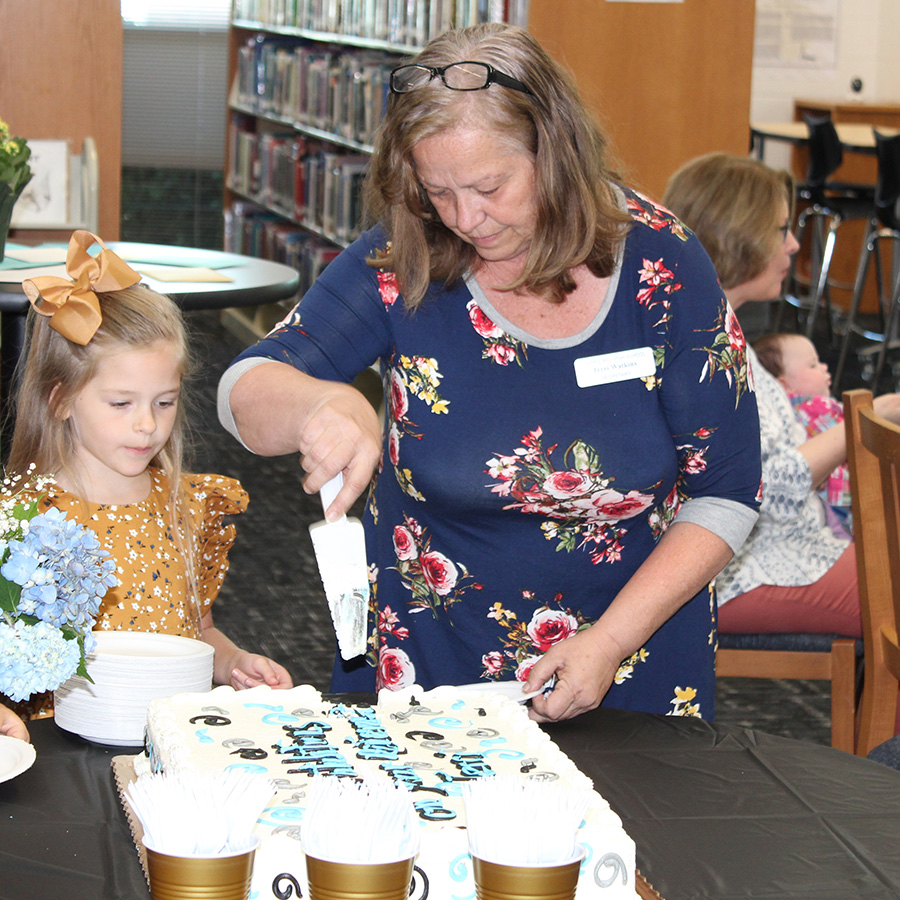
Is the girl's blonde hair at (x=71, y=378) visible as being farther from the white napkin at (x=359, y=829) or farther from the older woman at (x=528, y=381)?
the white napkin at (x=359, y=829)

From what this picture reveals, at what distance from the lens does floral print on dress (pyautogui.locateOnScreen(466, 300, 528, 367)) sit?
1.66m

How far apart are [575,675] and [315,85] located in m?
5.92

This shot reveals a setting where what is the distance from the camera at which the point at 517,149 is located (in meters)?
1.53

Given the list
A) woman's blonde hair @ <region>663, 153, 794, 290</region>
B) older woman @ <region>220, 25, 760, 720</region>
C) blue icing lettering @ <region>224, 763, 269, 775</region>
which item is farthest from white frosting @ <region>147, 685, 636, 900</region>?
woman's blonde hair @ <region>663, 153, 794, 290</region>

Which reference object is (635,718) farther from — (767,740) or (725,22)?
(725,22)

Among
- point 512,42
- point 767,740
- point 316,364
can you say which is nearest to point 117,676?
point 316,364

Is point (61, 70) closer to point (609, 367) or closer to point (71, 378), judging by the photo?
point (71, 378)

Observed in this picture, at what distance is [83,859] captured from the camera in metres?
1.08

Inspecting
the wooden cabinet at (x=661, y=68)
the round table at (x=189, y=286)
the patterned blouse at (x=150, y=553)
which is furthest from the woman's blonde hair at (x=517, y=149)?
the wooden cabinet at (x=661, y=68)

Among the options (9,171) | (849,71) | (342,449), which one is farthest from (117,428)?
(849,71)

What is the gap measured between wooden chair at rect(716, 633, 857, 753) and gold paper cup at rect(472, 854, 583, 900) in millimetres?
1816

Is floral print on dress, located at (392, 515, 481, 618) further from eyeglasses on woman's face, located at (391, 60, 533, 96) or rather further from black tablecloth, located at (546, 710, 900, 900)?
eyeglasses on woman's face, located at (391, 60, 533, 96)

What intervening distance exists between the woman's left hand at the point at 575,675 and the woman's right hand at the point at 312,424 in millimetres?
336

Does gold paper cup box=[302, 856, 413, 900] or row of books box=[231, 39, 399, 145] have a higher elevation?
row of books box=[231, 39, 399, 145]
